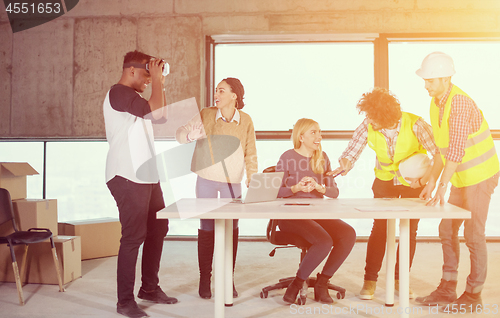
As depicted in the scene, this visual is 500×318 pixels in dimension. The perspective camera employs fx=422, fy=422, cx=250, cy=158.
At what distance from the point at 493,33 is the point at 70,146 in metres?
5.01

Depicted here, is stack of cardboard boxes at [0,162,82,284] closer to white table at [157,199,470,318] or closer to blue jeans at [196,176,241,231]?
blue jeans at [196,176,241,231]

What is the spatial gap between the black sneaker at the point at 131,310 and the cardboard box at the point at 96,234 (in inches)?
64.0

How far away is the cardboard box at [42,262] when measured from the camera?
10.2 ft

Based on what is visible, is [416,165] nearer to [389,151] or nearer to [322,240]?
[389,151]

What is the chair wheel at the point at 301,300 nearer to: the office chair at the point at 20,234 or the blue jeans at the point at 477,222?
the blue jeans at the point at 477,222

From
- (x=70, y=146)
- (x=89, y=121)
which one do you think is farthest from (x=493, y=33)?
(x=70, y=146)

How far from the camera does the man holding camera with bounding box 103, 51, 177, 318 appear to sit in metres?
2.35

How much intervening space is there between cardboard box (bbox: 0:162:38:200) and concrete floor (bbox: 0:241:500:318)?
706 mm

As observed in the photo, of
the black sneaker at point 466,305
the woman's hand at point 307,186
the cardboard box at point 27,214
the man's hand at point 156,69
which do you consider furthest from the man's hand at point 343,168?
the cardboard box at point 27,214

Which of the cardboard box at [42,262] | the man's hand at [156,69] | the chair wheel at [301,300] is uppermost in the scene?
the man's hand at [156,69]

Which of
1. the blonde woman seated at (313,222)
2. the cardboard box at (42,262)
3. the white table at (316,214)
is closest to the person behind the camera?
the white table at (316,214)

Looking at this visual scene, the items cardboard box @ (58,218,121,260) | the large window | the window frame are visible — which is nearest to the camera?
cardboard box @ (58,218,121,260)

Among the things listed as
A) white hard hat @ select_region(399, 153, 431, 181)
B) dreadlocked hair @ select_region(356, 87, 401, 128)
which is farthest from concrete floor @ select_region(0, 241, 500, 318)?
dreadlocked hair @ select_region(356, 87, 401, 128)

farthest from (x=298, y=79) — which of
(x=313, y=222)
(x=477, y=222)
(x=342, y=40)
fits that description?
(x=477, y=222)
